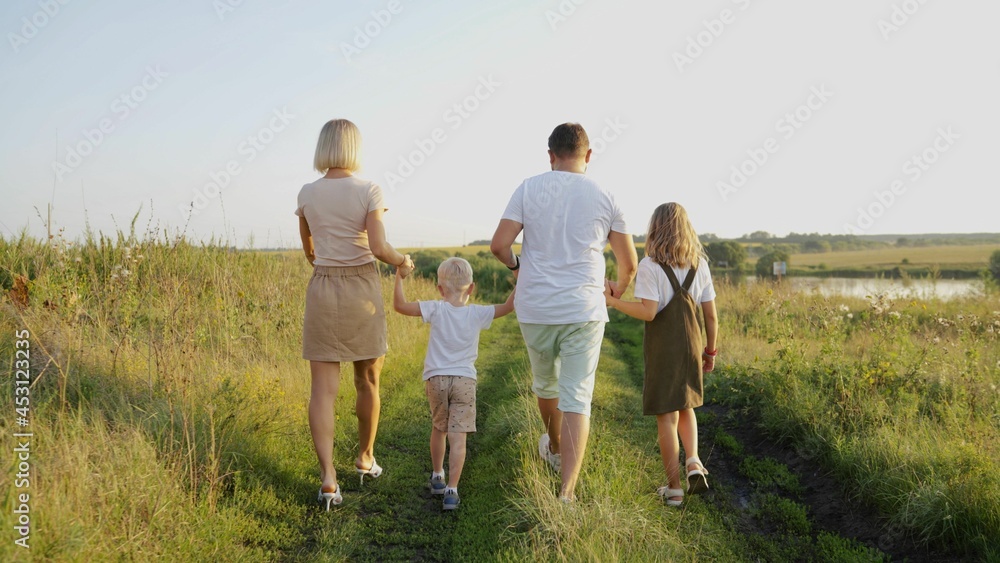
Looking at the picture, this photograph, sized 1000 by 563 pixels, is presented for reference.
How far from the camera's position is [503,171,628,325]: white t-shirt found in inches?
147

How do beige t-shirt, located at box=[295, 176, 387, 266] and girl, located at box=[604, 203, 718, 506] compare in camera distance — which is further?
girl, located at box=[604, 203, 718, 506]

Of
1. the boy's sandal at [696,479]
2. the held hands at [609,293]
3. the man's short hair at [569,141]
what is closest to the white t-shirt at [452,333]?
the held hands at [609,293]

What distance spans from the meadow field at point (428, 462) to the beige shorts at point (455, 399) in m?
0.50

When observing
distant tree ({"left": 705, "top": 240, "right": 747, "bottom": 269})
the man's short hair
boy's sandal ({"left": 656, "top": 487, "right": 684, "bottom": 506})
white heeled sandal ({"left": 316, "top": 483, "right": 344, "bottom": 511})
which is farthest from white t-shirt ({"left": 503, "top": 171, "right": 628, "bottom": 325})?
distant tree ({"left": 705, "top": 240, "right": 747, "bottom": 269})

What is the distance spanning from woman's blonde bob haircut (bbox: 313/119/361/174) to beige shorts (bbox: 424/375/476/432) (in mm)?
1527

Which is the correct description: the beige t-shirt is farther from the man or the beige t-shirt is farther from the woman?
the man

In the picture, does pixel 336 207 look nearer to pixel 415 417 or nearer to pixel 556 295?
pixel 556 295

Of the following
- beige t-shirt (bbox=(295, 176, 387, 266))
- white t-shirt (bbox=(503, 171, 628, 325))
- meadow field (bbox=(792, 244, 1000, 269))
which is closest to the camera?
white t-shirt (bbox=(503, 171, 628, 325))

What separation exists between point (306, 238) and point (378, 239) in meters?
0.63

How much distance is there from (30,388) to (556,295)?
345 cm

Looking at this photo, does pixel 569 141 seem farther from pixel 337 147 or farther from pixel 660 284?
pixel 337 147

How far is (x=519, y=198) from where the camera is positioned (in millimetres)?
3812

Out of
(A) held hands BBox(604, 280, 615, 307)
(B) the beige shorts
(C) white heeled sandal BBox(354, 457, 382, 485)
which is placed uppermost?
(A) held hands BBox(604, 280, 615, 307)

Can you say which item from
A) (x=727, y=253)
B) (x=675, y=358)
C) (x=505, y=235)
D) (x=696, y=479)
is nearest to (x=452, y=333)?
(x=505, y=235)
